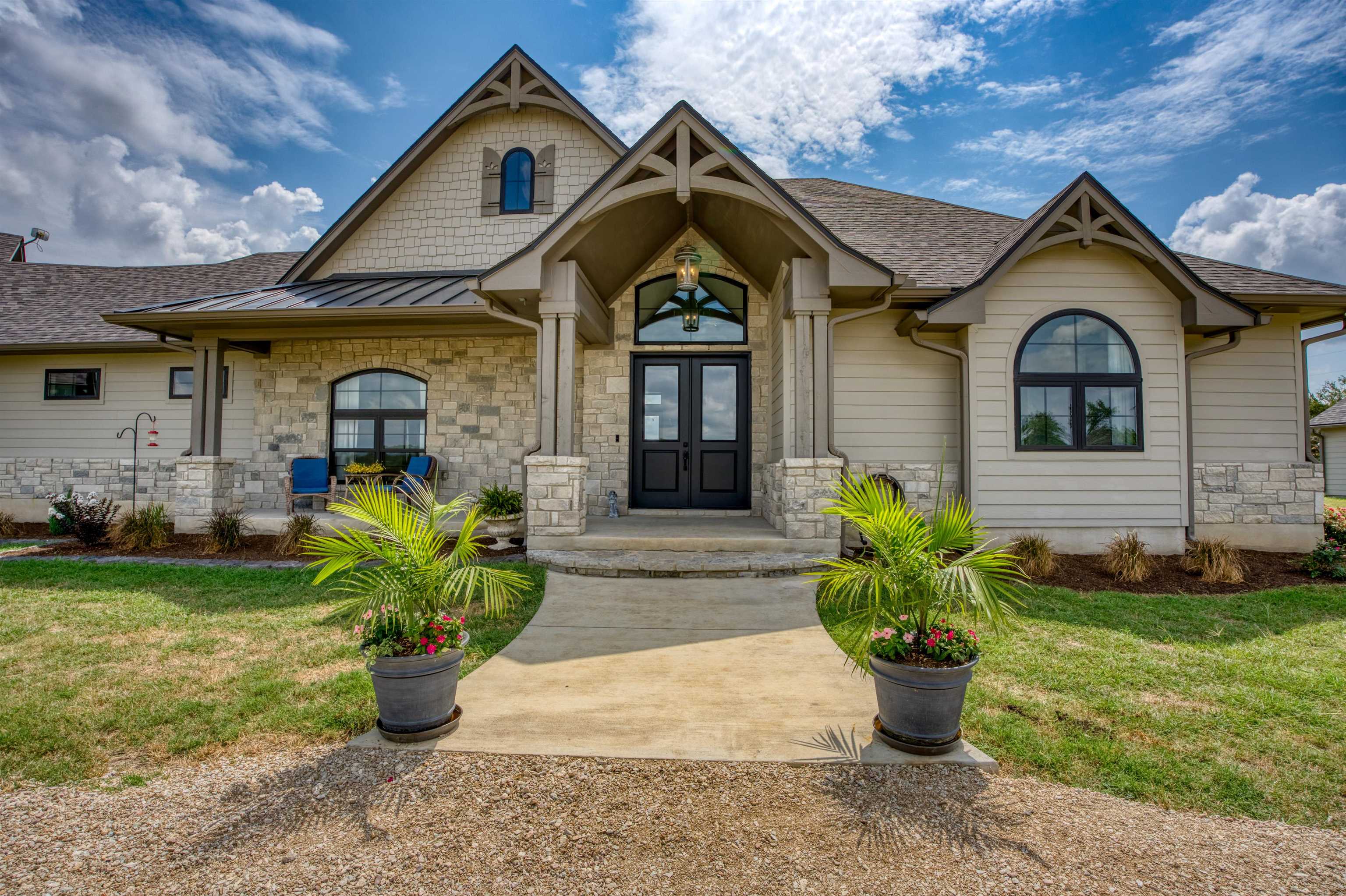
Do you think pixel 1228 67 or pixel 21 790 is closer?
pixel 21 790

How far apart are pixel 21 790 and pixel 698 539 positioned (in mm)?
5033

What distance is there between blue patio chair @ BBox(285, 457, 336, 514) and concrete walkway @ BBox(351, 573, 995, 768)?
16.8ft

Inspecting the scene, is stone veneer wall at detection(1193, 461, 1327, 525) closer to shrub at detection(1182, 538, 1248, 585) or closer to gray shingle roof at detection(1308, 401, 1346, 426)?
shrub at detection(1182, 538, 1248, 585)

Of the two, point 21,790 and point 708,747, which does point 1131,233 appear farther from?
point 21,790

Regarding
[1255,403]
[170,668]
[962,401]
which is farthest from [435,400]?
[1255,403]

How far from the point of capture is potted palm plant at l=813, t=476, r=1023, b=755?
2.96 m

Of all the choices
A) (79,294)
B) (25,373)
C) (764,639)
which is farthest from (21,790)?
(79,294)

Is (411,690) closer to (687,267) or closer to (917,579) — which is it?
(917,579)

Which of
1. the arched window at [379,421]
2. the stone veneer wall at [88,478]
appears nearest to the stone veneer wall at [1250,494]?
the arched window at [379,421]

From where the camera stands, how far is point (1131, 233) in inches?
291

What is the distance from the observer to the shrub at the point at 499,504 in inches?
302

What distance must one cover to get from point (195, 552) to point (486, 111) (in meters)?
7.64

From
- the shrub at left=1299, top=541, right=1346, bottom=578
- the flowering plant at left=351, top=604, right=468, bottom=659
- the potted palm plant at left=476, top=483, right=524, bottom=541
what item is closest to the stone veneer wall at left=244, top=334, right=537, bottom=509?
the potted palm plant at left=476, top=483, right=524, bottom=541

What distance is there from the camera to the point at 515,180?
1011 centimetres
